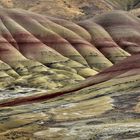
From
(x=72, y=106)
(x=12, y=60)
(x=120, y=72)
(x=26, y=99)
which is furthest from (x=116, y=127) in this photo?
(x=12, y=60)

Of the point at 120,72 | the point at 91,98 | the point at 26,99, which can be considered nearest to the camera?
the point at 91,98

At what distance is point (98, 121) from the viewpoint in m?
62.1

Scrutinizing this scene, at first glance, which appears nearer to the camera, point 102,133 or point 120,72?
point 102,133

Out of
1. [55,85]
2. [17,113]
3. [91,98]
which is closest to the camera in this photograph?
[17,113]

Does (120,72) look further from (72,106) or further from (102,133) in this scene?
(102,133)

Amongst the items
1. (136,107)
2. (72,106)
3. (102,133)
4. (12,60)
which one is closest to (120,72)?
(72,106)

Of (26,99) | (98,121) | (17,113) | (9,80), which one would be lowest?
(9,80)

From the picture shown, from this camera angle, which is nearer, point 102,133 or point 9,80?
point 102,133

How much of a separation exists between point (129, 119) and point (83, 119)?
7612mm

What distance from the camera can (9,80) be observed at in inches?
6806

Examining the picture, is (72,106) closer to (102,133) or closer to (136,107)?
(136,107)

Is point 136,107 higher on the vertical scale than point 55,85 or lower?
higher

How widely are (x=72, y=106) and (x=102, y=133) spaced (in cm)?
2549

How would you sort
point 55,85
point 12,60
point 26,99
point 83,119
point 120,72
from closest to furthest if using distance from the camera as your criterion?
point 83,119 < point 26,99 < point 120,72 < point 55,85 < point 12,60
